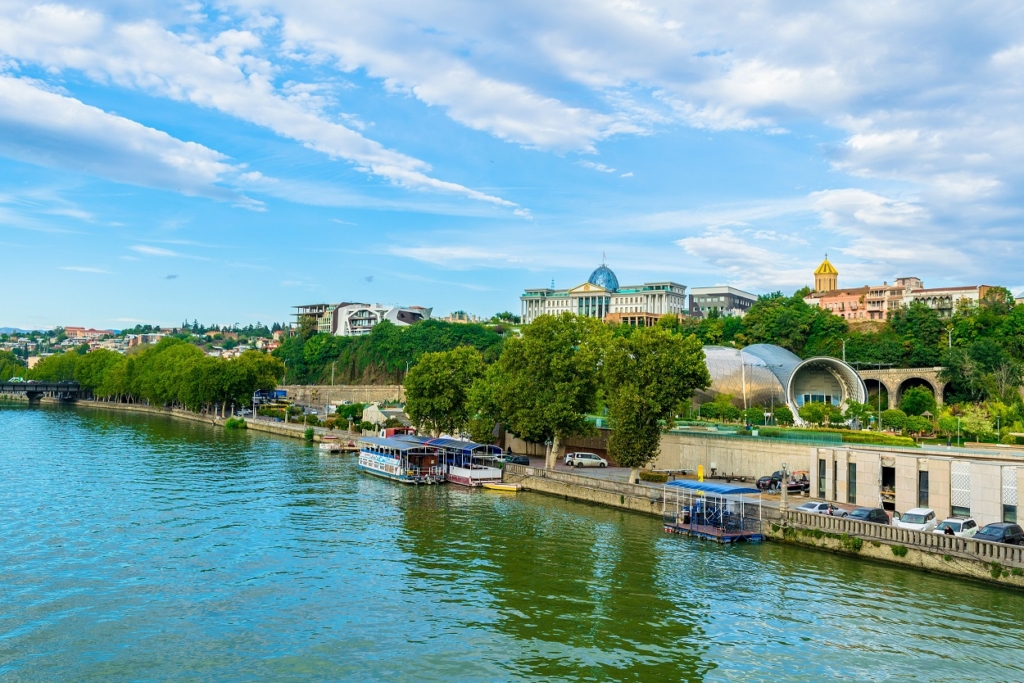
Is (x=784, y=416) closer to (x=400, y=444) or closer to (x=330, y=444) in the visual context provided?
(x=400, y=444)

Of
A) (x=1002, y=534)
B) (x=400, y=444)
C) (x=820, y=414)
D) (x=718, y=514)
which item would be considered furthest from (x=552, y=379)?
(x=820, y=414)

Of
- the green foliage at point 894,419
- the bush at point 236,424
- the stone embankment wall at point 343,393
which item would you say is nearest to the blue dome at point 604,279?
the stone embankment wall at point 343,393

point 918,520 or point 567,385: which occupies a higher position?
point 567,385

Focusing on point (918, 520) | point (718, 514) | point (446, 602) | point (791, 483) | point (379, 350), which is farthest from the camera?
point (379, 350)

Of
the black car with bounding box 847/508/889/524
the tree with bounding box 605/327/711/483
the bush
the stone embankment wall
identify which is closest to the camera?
the black car with bounding box 847/508/889/524

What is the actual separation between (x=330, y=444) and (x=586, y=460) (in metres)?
28.0

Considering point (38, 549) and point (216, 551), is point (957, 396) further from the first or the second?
point (38, 549)

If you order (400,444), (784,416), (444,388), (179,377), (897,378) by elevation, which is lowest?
(400,444)

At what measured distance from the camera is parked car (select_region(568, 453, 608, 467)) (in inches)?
2092

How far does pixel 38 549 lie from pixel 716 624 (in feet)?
83.4

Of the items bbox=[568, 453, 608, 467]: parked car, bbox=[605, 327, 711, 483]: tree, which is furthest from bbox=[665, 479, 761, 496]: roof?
bbox=[568, 453, 608, 467]: parked car

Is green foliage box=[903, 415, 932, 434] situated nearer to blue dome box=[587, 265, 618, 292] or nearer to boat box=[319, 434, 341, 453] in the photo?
boat box=[319, 434, 341, 453]

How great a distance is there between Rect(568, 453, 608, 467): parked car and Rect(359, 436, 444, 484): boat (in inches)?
370

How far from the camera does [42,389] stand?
144m
